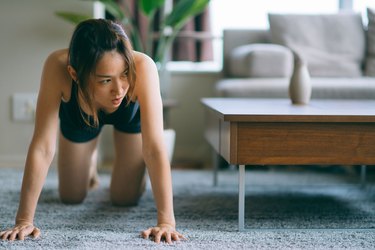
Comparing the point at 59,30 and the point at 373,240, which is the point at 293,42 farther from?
the point at 373,240

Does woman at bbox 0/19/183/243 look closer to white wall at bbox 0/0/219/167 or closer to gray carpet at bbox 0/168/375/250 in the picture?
gray carpet at bbox 0/168/375/250

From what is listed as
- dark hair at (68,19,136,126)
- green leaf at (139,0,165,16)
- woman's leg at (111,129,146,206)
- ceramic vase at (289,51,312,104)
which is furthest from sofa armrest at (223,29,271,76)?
dark hair at (68,19,136,126)

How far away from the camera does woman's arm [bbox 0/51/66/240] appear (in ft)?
4.86

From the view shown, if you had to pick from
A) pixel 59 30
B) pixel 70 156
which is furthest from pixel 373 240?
pixel 59 30

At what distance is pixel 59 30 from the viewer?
284 centimetres

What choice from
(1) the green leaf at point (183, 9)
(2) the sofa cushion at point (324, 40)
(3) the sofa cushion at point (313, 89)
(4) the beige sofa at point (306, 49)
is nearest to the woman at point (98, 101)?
(3) the sofa cushion at point (313, 89)

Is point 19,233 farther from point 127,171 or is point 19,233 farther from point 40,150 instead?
point 127,171

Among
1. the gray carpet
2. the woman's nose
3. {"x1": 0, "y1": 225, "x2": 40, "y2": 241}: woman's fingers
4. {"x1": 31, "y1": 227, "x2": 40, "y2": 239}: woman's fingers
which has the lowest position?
the gray carpet

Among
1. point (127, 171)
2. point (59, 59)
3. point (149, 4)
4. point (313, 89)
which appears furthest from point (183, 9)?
point (59, 59)

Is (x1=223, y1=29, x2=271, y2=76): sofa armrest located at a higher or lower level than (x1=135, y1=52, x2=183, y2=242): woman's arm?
higher

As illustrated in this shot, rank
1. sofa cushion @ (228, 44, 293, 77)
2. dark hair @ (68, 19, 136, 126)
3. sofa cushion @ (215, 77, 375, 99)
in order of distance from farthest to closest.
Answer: sofa cushion @ (228, 44, 293, 77) → sofa cushion @ (215, 77, 375, 99) → dark hair @ (68, 19, 136, 126)

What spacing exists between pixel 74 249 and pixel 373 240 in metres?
0.79

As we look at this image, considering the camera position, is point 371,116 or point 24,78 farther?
point 24,78

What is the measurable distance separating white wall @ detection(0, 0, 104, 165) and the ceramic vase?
48.1 inches
